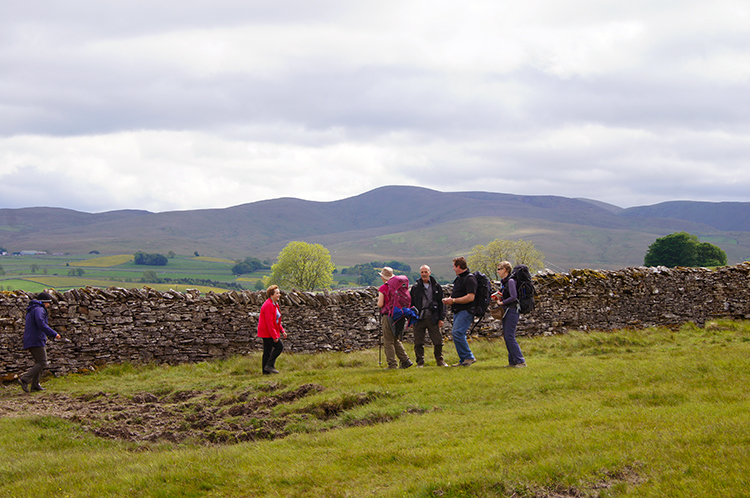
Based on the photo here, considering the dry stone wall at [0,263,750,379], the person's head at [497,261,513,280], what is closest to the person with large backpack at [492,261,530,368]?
the person's head at [497,261,513,280]

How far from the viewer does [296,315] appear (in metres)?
14.9

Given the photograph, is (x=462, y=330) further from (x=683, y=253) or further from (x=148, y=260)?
(x=148, y=260)

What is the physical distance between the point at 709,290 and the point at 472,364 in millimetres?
12041

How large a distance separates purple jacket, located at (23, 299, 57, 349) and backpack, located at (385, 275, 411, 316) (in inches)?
292

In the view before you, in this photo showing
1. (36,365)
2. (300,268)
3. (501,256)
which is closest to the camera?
(36,365)

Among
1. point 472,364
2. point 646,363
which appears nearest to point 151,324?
point 472,364

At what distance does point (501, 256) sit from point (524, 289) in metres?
69.1

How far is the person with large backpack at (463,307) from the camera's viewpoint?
10969 mm

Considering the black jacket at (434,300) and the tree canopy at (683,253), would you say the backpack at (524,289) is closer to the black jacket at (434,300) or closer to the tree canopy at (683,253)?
the black jacket at (434,300)

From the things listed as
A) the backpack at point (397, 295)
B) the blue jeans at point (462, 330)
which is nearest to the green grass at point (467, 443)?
the blue jeans at point (462, 330)

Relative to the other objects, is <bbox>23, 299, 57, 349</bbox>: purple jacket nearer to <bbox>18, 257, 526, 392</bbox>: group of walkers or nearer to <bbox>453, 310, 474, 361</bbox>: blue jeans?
<bbox>18, 257, 526, 392</bbox>: group of walkers

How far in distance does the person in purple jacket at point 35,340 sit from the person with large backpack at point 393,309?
7.24 m

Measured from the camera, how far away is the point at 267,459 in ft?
20.0

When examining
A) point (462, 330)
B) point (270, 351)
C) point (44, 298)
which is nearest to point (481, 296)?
point (462, 330)
